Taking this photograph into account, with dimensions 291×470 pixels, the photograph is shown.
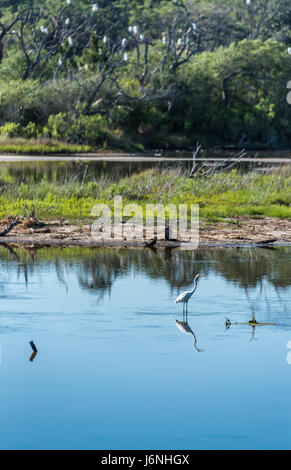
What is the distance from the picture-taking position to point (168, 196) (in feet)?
87.2

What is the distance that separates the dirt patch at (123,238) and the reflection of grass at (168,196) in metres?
0.82

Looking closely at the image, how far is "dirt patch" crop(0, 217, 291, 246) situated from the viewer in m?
21.7

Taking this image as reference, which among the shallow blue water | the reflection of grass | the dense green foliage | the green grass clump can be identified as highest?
the dense green foliage

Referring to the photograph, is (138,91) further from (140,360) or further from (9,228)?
(140,360)

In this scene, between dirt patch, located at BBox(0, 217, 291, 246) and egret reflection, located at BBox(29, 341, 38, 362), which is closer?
egret reflection, located at BBox(29, 341, 38, 362)

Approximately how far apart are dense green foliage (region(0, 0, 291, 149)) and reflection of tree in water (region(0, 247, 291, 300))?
138ft

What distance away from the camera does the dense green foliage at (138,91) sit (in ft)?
213

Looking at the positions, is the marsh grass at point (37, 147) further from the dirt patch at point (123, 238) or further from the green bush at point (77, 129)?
the dirt patch at point (123, 238)

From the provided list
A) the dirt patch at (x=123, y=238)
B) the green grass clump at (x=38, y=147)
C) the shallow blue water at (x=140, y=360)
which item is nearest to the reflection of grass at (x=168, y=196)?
the dirt patch at (x=123, y=238)

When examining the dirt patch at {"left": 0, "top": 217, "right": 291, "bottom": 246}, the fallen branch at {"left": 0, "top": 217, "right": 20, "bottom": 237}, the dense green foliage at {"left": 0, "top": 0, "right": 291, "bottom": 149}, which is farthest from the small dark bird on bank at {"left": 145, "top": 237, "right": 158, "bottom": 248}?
the dense green foliage at {"left": 0, "top": 0, "right": 291, "bottom": 149}

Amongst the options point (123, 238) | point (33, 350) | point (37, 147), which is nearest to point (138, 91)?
point (37, 147)

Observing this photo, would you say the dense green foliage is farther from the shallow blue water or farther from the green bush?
the shallow blue water

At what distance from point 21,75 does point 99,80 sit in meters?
7.10

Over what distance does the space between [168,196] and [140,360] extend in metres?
15.1
